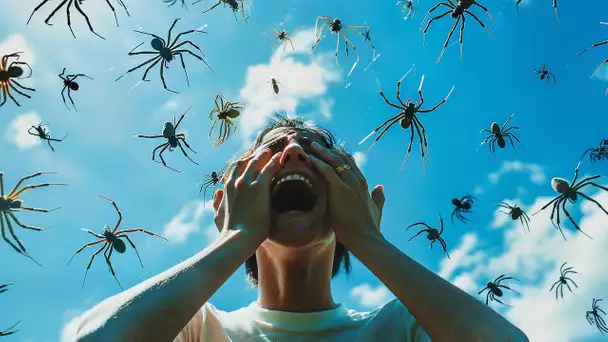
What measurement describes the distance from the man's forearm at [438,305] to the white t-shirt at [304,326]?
423mm

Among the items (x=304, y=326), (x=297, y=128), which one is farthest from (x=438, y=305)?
(x=297, y=128)

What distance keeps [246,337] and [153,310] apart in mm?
1265

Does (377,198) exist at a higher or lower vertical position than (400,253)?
higher

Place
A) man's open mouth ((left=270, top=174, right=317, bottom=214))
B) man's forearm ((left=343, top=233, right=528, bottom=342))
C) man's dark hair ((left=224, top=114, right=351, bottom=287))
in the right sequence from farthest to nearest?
man's dark hair ((left=224, top=114, right=351, bottom=287)), man's open mouth ((left=270, top=174, right=317, bottom=214)), man's forearm ((left=343, top=233, right=528, bottom=342))

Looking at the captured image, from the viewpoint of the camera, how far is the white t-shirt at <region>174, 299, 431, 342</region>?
11.4 feet

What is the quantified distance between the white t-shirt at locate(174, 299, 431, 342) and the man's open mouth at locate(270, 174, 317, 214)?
0.86 meters

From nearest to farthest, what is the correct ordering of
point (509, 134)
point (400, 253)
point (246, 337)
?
point (400, 253)
point (246, 337)
point (509, 134)

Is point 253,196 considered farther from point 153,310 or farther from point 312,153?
point 153,310

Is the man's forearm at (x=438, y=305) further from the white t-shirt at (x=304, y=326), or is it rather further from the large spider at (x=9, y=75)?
the large spider at (x=9, y=75)

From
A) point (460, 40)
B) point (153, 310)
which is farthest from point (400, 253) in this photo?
point (460, 40)

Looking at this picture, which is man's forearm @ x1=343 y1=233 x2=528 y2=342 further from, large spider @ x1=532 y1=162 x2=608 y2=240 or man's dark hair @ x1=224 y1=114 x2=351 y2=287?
large spider @ x1=532 y1=162 x2=608 y2=240

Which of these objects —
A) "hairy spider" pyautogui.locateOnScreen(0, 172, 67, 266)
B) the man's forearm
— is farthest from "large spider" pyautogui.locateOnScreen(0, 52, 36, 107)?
the man's forearm

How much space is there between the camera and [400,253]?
3414 millimetres

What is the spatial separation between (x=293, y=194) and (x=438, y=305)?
1.63m
